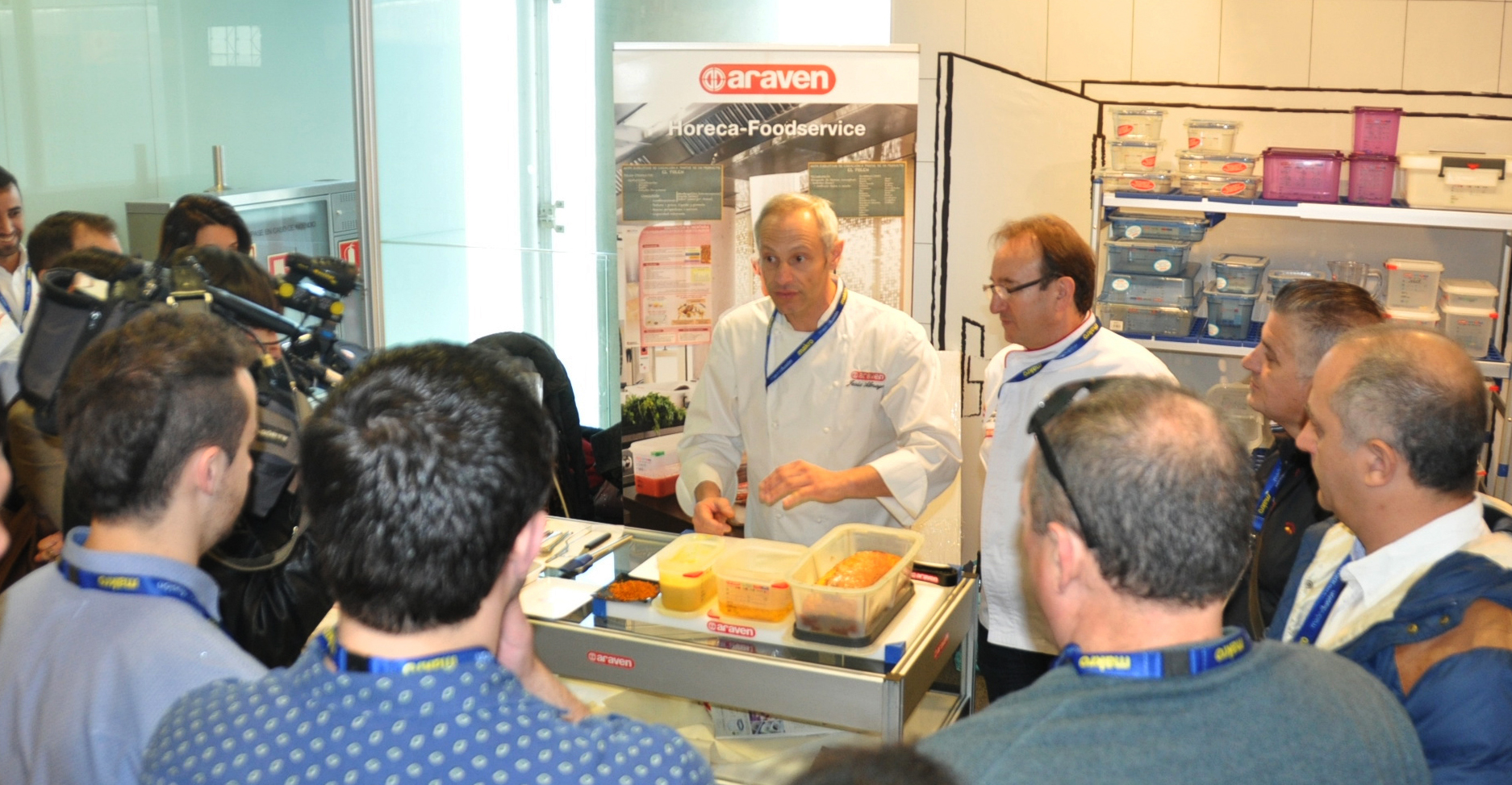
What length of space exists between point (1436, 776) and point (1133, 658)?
0.53 meters

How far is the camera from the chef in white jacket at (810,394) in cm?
306

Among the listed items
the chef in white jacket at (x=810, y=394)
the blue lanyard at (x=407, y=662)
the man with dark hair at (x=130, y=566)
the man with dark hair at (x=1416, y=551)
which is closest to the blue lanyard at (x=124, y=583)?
the man with dark hair at (x=130, y=566)

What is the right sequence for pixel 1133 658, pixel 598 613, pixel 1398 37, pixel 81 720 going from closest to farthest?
pixel 1133 658 → pixel 81 720 → pixel 598 613 → pixel 1398 37

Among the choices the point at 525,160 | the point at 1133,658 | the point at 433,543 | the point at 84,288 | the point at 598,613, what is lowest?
the point at 598,613

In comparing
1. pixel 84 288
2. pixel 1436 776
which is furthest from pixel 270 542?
pixel 1436 776

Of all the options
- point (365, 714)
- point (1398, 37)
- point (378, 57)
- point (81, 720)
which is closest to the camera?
point (365, 714)

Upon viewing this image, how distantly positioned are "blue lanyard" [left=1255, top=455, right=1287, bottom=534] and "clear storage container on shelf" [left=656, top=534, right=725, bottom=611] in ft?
3.35

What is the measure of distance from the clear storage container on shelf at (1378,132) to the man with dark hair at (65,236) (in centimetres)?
391

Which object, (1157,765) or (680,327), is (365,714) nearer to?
(1157,765)

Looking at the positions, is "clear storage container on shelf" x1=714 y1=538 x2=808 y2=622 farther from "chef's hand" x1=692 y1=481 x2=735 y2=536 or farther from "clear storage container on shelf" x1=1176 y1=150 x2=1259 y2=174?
"clear storage container on shelf" x1=1176 y1=150 x2=1259 y2=174

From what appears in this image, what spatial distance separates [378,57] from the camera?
16.0 feet

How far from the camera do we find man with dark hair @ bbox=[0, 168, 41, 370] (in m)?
3.36

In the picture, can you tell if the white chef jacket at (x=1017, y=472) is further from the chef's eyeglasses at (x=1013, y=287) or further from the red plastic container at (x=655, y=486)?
the red plastic container at (x=655, y=486)

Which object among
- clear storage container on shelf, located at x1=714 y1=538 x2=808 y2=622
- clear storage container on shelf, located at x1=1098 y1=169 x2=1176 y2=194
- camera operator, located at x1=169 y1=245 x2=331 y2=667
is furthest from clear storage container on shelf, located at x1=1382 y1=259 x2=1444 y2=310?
camera operator, located at x1=169 y1=245 x2=331 y2=667
